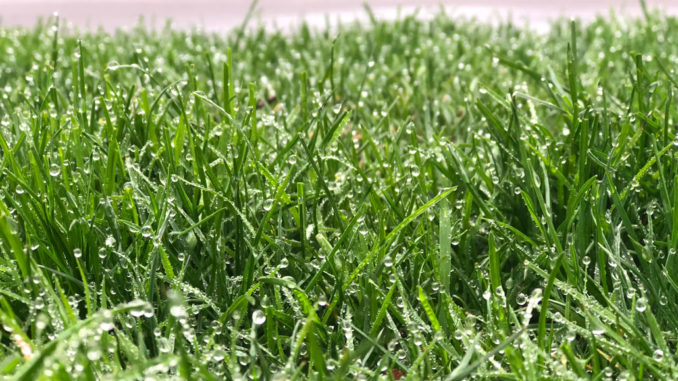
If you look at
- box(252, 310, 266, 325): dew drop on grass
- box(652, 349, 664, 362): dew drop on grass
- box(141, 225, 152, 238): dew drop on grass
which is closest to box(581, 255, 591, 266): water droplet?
box(652, 349, 664, 362): dew drop on grass

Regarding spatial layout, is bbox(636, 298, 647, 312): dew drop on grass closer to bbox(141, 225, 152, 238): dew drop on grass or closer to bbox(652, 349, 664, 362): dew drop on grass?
bbox(652, 349, 664, 362): dew drop on grass

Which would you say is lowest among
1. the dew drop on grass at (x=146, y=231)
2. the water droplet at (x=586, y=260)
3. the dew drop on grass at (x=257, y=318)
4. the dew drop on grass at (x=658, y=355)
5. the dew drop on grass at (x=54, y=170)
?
the dew drop on grass at (x=658, y=355)

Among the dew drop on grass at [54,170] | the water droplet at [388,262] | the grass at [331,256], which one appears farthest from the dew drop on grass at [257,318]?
the dew drop on grass at [54,170]

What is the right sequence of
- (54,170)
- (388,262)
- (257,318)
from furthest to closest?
(54,170) < (388,262) < (257,318)

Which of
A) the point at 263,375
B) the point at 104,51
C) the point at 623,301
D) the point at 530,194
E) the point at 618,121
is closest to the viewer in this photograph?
the point at 263,375

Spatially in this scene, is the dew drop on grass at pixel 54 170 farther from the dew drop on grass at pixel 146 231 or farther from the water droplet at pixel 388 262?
the water droplet at pixel 388 262

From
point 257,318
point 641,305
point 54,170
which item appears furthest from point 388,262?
point 54,170

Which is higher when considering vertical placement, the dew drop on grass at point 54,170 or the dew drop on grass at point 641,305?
the dew drop on grass at point 54,170

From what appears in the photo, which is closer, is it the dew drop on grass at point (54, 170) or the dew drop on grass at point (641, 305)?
the dew drop on grass at point (641, 305)

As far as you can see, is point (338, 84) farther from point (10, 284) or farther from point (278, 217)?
point (10, 284)

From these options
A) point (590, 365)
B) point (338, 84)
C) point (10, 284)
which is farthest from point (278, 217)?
point (338, 84)

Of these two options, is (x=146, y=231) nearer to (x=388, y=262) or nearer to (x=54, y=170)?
(x=54, y=170)
